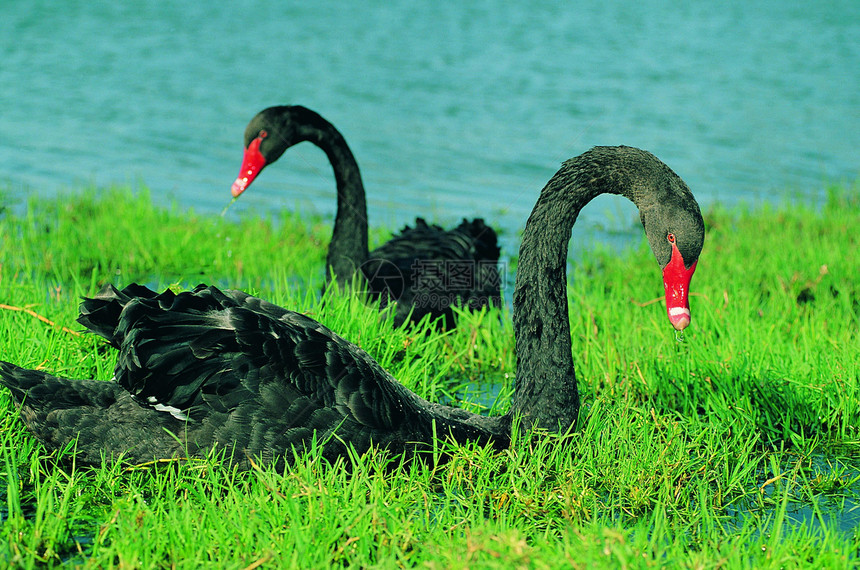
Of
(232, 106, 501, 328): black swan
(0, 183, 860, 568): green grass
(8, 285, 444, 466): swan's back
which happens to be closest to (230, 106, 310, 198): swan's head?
(232, 106, 501, 328): black swan

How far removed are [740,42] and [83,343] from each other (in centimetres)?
1981

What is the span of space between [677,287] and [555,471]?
2.57 ft

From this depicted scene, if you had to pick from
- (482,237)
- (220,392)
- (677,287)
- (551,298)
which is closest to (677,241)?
(677,287)

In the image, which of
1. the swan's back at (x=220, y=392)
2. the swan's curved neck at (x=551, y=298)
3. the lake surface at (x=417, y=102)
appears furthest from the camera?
the lake surface at (x=417, y=102)

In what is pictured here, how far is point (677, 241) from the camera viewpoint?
3084mm

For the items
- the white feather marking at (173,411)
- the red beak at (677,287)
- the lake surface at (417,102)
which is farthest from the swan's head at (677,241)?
the lake surface at (417,102)

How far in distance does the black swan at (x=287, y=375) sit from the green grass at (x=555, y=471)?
0.10 m

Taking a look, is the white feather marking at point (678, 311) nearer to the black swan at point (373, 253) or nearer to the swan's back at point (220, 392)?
the swan's back at point (220, 392)

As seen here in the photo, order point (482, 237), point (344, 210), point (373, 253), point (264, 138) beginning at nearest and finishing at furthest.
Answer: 1. point (264, 138)
2. point (344, 210)
3. point (373, 253)
4. point (482, 237)

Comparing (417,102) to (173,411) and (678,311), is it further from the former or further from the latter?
(173,411)

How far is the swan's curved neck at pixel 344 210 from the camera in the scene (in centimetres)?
545

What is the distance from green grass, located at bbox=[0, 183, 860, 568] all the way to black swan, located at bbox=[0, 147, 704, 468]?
97mm

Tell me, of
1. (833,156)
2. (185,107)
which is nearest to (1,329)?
(185,107)

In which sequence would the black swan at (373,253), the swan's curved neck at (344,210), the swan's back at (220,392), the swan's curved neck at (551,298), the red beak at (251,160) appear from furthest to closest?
the swan's curved neck at (344,210)
the red beak at (251,160)
the black swan at (373,253)
the swan's curved neck at (551,298)
the swan's back at (220,392)
